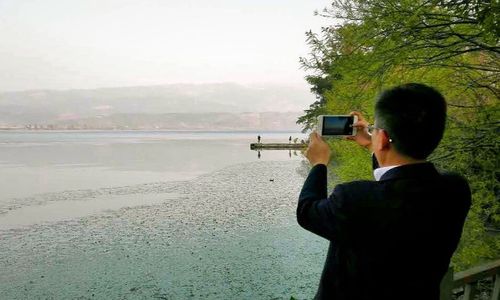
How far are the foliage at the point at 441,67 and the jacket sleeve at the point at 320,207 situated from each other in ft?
14.6

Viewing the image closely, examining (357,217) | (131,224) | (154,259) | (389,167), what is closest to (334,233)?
(357,217)

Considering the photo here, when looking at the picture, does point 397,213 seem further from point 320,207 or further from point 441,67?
point 441,67

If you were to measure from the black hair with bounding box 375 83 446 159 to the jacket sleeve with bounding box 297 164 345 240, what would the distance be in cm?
33

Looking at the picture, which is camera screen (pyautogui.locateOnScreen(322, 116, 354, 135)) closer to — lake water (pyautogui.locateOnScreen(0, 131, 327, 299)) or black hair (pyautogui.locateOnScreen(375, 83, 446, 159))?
black hair (pyautogui.locateOnScreen(375, 83, 446, 159))

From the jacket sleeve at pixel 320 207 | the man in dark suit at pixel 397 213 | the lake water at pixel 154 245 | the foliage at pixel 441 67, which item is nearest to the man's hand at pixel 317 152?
the jacket sleeve at pixel 320 207

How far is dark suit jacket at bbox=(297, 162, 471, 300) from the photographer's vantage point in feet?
4.70

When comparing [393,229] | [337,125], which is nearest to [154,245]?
[337,125]

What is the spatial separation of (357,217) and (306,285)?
1280 centimetres

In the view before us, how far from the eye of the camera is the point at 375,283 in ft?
4.91

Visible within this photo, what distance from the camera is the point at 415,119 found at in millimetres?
1527

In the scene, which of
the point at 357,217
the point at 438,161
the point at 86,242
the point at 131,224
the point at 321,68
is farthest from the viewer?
the point at 131,224

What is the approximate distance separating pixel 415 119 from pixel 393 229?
45 centimetres

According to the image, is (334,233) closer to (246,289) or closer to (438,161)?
(438,161)

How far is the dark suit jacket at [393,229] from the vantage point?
143 cm
